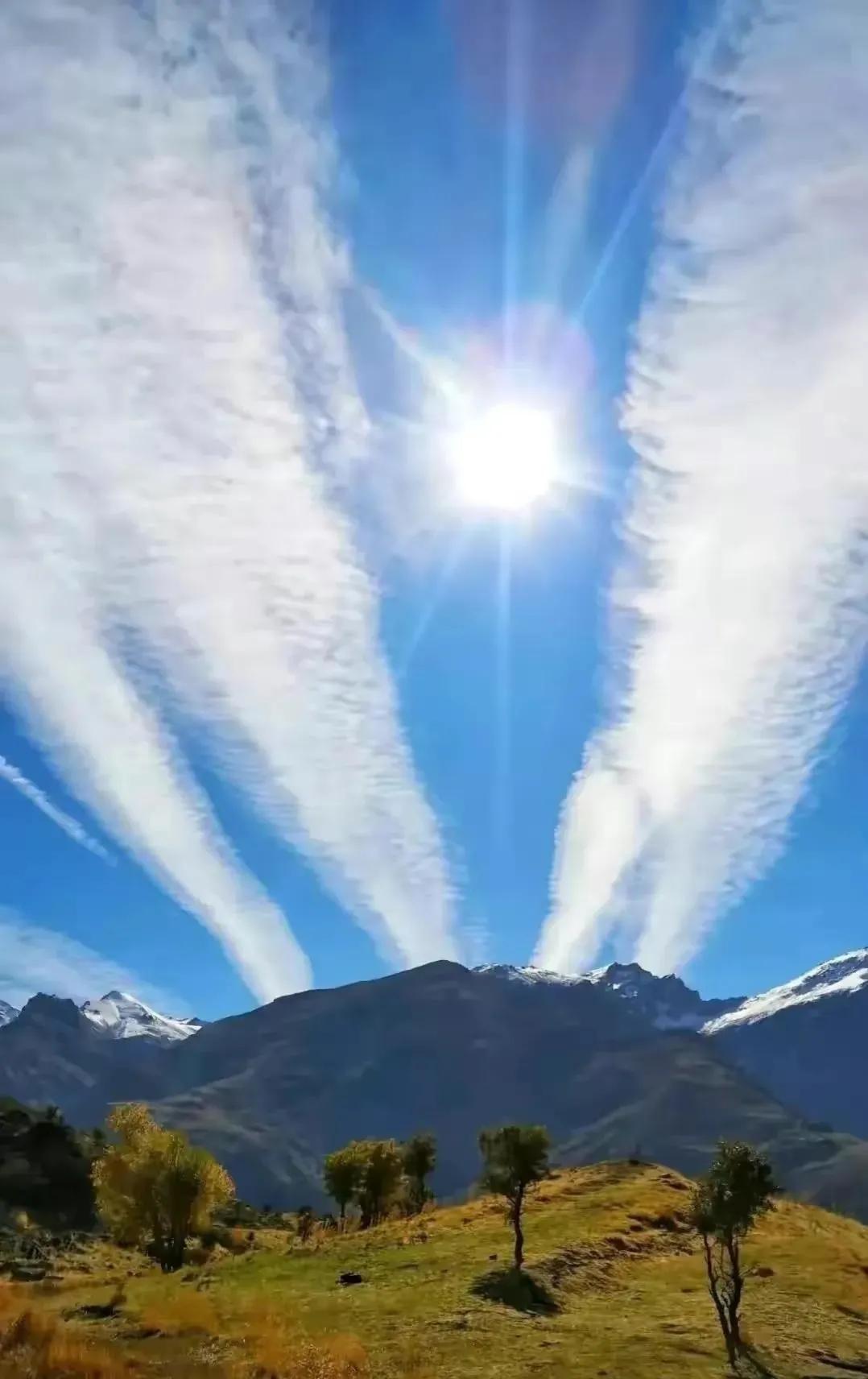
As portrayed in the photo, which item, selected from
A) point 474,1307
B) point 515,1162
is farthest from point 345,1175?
point 474,1307

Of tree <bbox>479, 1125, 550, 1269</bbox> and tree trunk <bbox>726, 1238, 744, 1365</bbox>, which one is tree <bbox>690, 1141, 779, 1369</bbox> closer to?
tree trunk <bbox>726, 1238, 744, 1365</bbox>

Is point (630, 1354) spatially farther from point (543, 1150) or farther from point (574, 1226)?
point (574, 1226)

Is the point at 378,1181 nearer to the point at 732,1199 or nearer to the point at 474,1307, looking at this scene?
the point at 474,1307

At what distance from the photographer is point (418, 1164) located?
9431 cm

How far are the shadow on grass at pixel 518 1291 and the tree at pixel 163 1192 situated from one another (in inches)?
867

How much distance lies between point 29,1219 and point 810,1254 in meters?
90.3

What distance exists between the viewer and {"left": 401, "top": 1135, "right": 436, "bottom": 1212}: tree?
Result: 309ft

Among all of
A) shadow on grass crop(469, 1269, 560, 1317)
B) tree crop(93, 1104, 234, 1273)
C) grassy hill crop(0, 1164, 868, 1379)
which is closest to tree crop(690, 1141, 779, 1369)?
grassy hill crop(0, 1164, 868, 1379)

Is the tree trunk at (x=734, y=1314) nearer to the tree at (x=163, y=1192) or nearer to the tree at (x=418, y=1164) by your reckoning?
the tree at (x=163, y=1192)

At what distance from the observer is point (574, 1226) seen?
5731 centimetres

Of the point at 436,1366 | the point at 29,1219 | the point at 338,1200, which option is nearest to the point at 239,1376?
the point at 436,1366

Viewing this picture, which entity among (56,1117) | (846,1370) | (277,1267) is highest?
(56,1117)

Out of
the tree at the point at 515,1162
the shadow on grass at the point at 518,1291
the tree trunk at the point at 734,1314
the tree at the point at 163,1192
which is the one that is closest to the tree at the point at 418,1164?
the tree at the point at 163,1192

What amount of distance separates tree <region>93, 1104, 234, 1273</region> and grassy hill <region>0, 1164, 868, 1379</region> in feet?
7.48
